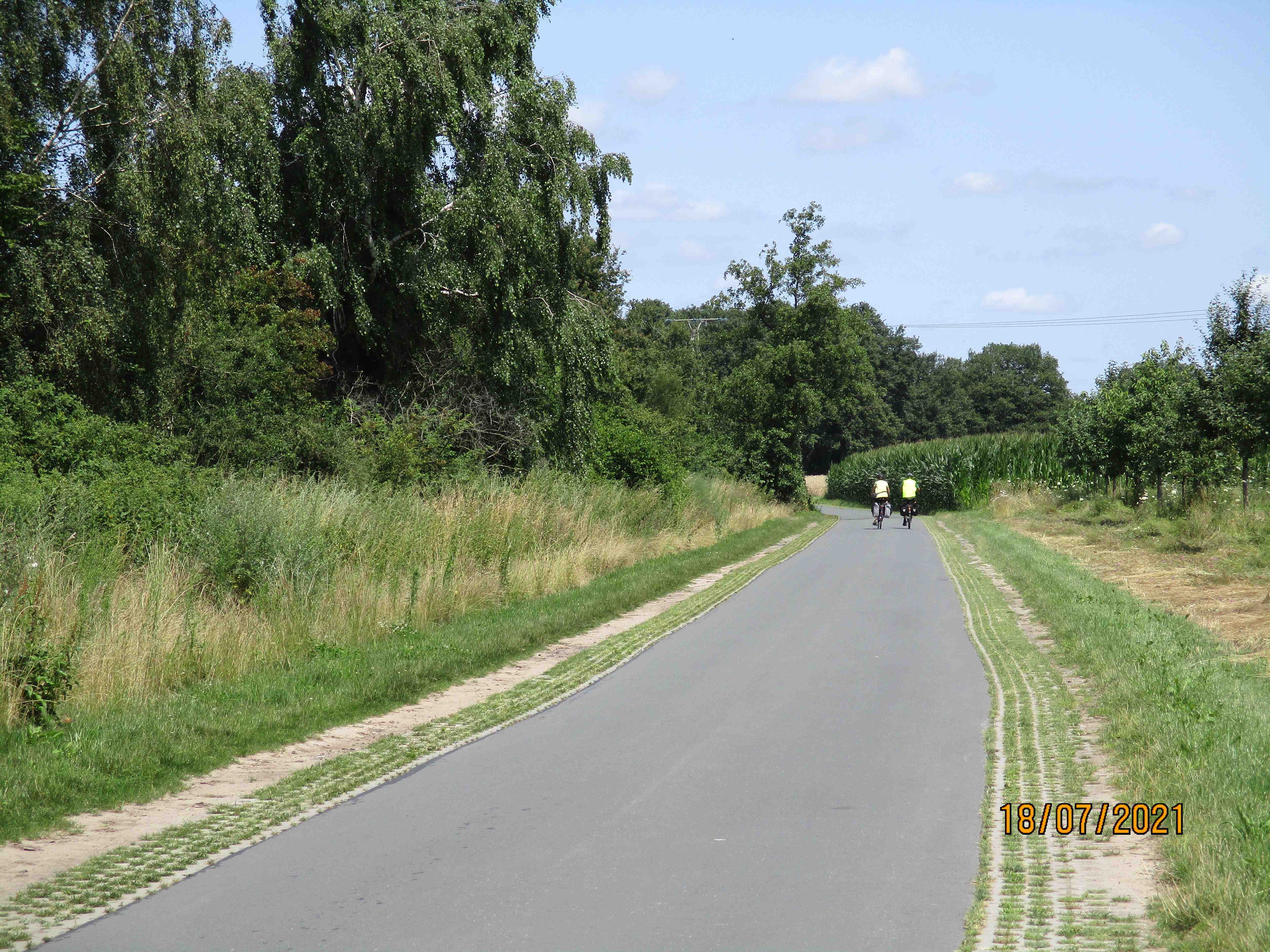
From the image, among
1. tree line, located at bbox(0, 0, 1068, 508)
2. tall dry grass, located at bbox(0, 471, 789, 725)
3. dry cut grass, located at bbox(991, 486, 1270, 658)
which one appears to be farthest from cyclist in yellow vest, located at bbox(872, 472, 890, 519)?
tall dry grass, located at bbox(0, 471, 789, 725)

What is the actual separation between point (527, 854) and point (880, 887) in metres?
1.76

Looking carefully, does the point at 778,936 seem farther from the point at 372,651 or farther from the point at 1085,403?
the point at 1085,403

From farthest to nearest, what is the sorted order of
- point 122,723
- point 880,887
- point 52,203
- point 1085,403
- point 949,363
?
point 949,363 → point 1085,403 → point 52,203 → point 122,723 → point 880,887

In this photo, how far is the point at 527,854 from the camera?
573 centimetres

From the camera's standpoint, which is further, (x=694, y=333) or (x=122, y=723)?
(x=694, y=333)

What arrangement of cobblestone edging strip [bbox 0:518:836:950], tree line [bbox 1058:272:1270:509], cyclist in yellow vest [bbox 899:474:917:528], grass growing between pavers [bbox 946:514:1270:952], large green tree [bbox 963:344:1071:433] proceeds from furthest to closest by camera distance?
large green tree [bbox 963:344:1071:433] < cyclist in yellow vest [bbox 899:474:917:528] < tree line [bbox 1058:272:1270:509] < cobblestone edging strip [bbox 0:518:836:950] < grass growing between pavers [bbox 946:514:1270:952]

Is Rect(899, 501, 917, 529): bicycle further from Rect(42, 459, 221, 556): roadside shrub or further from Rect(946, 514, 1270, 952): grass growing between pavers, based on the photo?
Rect(42, 459, 221, 556): roadside shrub

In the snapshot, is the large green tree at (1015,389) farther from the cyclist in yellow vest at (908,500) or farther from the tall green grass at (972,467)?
the cyclist in yellow vest at (908,500)

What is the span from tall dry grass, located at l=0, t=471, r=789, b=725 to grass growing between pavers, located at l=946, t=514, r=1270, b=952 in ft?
24.0

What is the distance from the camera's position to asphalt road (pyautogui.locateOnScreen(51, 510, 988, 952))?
4.73 meters

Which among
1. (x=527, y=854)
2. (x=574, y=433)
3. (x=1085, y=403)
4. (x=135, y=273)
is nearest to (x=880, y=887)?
(x=527, y=854)

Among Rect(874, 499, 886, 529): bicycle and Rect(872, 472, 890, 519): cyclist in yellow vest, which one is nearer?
Rect(874, 499, 886, 529): bicycle

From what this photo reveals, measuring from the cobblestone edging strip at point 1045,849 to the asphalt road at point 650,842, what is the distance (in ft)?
0.42
